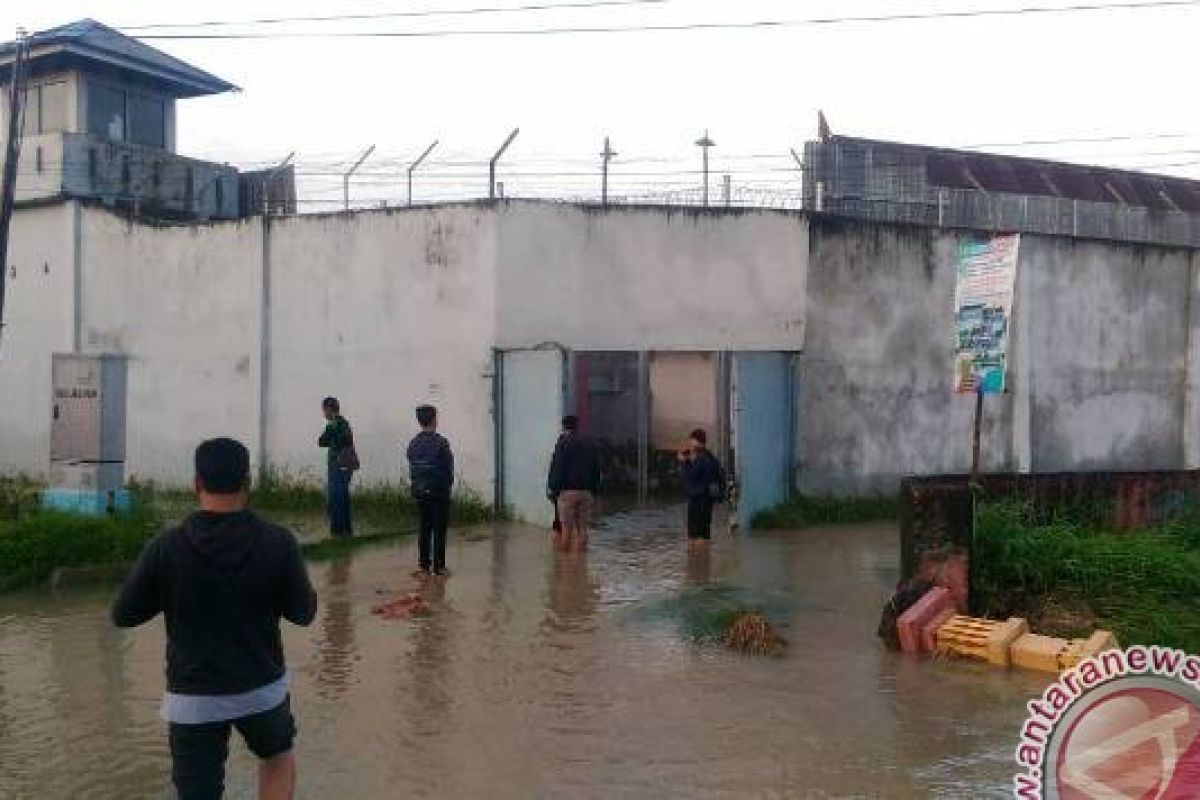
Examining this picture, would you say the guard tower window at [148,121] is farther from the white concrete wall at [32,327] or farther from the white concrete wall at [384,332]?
the white concrete wall at [384,332]

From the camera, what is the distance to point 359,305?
16.8 m

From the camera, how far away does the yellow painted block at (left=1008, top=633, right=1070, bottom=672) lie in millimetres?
7801

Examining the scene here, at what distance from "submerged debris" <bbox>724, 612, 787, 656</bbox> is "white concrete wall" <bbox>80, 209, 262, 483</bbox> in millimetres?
10900

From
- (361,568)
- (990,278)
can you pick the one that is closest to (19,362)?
(361,568)

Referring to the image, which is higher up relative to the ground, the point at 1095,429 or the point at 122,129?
the point at 122,129

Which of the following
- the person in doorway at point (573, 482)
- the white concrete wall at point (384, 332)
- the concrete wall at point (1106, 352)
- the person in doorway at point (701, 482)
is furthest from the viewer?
the concrete wall at point (1106, 352)

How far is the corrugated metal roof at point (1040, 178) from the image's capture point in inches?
1097

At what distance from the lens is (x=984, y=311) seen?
31.2 feet

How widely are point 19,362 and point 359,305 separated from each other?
22.7ft

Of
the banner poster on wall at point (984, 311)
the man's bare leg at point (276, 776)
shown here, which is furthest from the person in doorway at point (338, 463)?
the man's bare leg at point (276, 776)

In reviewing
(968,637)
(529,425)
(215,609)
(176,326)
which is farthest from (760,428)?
(215,609)

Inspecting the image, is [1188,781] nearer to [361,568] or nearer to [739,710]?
[739,710]

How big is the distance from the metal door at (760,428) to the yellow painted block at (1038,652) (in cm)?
702

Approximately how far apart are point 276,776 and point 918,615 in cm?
517
